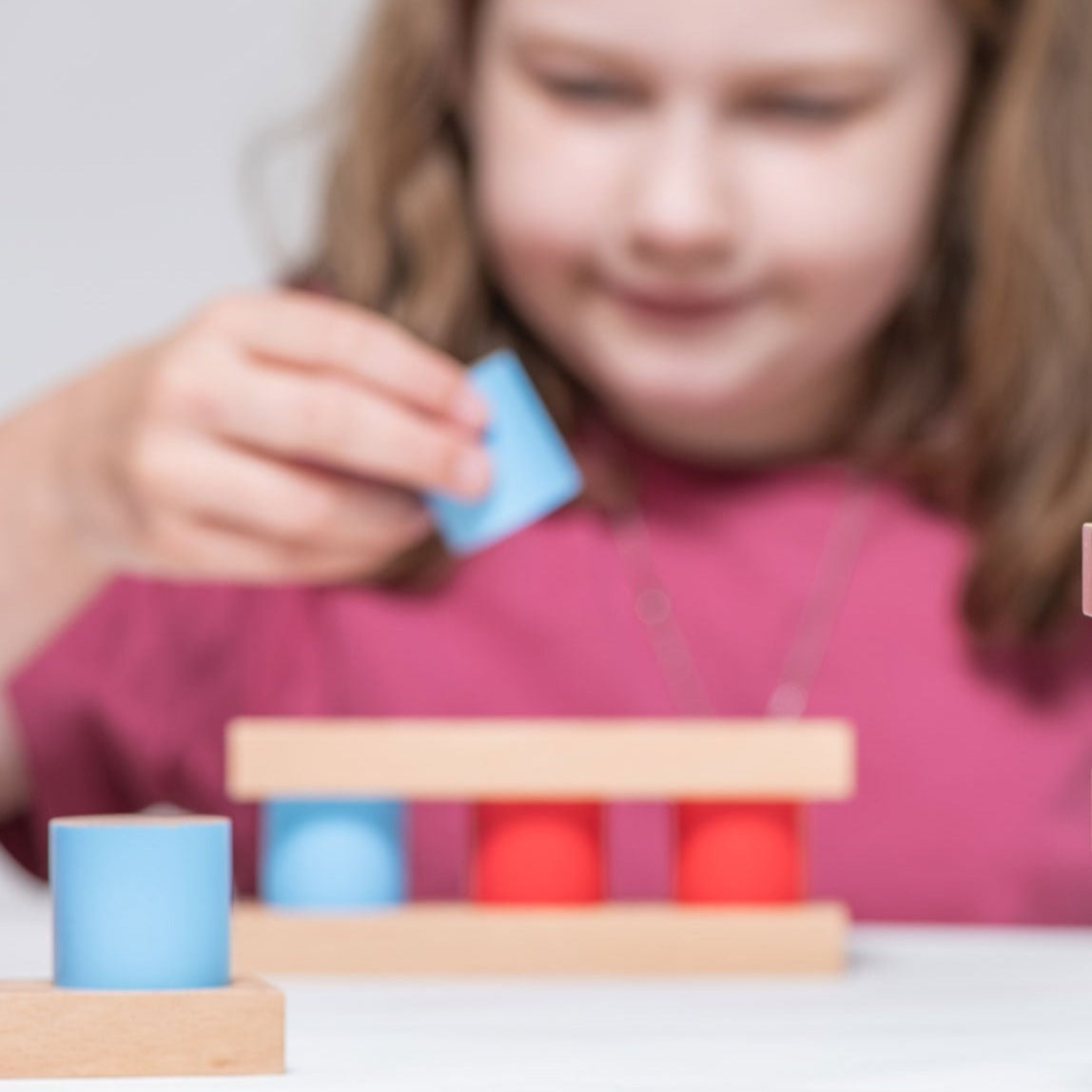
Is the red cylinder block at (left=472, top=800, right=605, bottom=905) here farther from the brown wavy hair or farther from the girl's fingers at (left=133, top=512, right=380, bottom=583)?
the brown wavy hair

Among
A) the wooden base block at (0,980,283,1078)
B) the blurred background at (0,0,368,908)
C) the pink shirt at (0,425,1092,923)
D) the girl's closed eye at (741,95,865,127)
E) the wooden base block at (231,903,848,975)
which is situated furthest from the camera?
the blurred background at (0,0,368,908)

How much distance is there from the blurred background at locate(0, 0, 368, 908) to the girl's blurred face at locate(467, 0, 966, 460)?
2.52ft

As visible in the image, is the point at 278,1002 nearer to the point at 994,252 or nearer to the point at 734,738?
the point at 734,738

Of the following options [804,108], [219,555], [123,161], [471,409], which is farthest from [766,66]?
[123,161]

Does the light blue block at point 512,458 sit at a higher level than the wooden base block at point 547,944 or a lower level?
higher

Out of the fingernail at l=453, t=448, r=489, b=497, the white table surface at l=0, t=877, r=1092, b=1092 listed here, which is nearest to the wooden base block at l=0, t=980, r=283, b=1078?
the white table surface at l=0, t=877, r=1092, b=1092

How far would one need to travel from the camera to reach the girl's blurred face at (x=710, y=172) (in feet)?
3.24

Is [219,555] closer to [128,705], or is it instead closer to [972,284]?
[128,705]

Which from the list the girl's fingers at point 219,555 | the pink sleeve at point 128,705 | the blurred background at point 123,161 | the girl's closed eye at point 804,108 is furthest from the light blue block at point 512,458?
the blurred background at point 123,161

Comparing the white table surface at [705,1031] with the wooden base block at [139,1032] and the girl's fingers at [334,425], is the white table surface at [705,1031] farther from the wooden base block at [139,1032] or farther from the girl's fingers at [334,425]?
the girl's fingers at [334,425]

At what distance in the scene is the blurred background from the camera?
183 centimetres

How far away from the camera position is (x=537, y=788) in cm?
76

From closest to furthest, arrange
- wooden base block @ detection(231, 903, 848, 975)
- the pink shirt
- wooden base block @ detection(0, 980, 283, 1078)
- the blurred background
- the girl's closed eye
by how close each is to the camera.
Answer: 1. wooden base block @ detection(0, 980, 283, 1078)
2. wooden base block @ detection(231, 903, 848, 975)
3. the girl's closed eye
4. the pink shirt
5. the blurred background

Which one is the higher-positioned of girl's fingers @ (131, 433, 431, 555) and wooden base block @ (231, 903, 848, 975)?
girl's fingers @ (131, 433, 431, 555)
